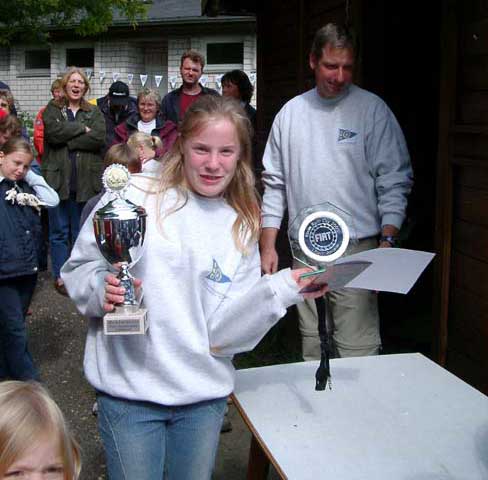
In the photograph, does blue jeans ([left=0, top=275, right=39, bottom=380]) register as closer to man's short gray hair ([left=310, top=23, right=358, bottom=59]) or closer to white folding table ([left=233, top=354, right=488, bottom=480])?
white folding table ([left=233, top=354, right=488, bottom=480])

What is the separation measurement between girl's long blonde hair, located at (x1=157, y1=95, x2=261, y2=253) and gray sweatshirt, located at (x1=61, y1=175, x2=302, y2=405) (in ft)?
0.20

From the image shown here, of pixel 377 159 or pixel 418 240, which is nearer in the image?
pixel 377 159

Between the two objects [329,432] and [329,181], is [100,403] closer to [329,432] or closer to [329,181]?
[329,432]

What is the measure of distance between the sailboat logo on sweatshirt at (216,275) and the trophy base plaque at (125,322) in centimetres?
26

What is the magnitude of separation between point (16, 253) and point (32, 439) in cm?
259

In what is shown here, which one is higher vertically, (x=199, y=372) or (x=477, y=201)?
(x=477, y=201)

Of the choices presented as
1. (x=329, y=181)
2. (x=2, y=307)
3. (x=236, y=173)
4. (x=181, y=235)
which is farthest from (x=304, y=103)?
(x=2, y=307)

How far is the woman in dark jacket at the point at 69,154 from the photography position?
671 centimetres

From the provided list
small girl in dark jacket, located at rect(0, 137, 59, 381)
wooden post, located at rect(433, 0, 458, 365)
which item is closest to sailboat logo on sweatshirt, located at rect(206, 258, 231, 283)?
wooden post, located at rect(433, 0, 458, 365)

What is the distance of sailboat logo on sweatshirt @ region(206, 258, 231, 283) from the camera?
2154mm

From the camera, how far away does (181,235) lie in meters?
2.16

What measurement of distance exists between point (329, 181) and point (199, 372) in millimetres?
1519

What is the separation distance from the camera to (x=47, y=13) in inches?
634

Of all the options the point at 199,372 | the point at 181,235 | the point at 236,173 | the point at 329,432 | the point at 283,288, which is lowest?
the point at 329,432
